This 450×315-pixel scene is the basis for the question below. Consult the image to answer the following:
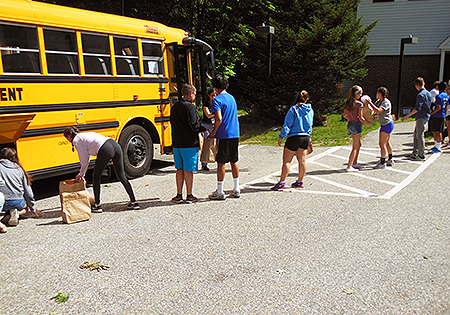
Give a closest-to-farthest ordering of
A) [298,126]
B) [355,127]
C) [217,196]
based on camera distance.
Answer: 1. [217,196]
2. [298,126]
3. [355,127]

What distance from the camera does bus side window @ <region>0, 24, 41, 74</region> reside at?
599 cm

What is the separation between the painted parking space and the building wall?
12.3 meters

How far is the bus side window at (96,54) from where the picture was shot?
7180 mm

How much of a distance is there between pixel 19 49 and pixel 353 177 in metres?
6.60

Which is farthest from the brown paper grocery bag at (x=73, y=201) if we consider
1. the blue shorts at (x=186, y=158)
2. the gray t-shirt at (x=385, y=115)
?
the gray t-shirt at (x=385, y=115)

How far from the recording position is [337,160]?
10102mm

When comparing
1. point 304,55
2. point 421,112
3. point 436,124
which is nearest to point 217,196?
point 421,112

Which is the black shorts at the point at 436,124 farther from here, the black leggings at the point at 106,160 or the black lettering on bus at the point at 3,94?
the black lettering on bus at the point at 3,94

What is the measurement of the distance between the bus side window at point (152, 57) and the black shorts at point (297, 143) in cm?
344

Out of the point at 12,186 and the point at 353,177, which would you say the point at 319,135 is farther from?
the point at 12,186

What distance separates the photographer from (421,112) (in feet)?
30.6

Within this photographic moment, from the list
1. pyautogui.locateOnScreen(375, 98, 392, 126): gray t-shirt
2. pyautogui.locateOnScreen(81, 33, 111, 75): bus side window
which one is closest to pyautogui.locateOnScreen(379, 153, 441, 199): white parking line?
pyautogui.locateOnScreen(375, 98, 392, 126): gray t-shirt

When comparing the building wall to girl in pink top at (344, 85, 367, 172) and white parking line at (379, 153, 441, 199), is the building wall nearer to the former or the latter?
white parking line at (379, 153, 441, 199)

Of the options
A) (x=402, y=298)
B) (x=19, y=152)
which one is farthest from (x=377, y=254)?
(x=19, y=152)
